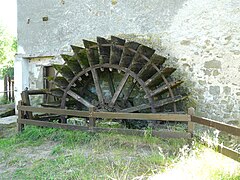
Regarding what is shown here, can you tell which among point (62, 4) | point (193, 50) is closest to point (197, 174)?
point (193, 50)

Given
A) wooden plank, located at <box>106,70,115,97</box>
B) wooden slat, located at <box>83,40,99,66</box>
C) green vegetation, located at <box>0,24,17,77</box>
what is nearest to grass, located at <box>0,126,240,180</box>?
wooden slat, located at <box>83,40,99,66</box>

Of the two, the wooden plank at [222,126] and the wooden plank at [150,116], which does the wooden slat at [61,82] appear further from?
the wooden plank at [222,126]

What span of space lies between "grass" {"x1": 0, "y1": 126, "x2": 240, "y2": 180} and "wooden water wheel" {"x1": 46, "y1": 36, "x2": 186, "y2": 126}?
0.89 meters

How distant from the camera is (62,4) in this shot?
752 centimetres

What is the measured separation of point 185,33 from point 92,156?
10.4 feet

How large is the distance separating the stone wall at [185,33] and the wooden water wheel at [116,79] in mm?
506

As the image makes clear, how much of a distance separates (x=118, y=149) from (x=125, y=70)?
72.9 inches

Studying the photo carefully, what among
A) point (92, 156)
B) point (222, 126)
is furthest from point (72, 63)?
point (222, 126)

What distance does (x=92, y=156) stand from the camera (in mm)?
4234

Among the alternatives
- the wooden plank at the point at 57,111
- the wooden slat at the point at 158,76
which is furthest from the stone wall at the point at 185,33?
the wooden plank at the point at 57,111

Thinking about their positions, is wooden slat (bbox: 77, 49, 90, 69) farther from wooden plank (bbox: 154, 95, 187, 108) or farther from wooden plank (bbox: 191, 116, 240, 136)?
wooden plank (bbox: 191, 116, 240, 136)

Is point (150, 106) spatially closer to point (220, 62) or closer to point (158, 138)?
point (158, 138)

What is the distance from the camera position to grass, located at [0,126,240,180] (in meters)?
3.51

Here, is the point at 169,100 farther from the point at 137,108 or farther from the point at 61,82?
the point at 61,82
